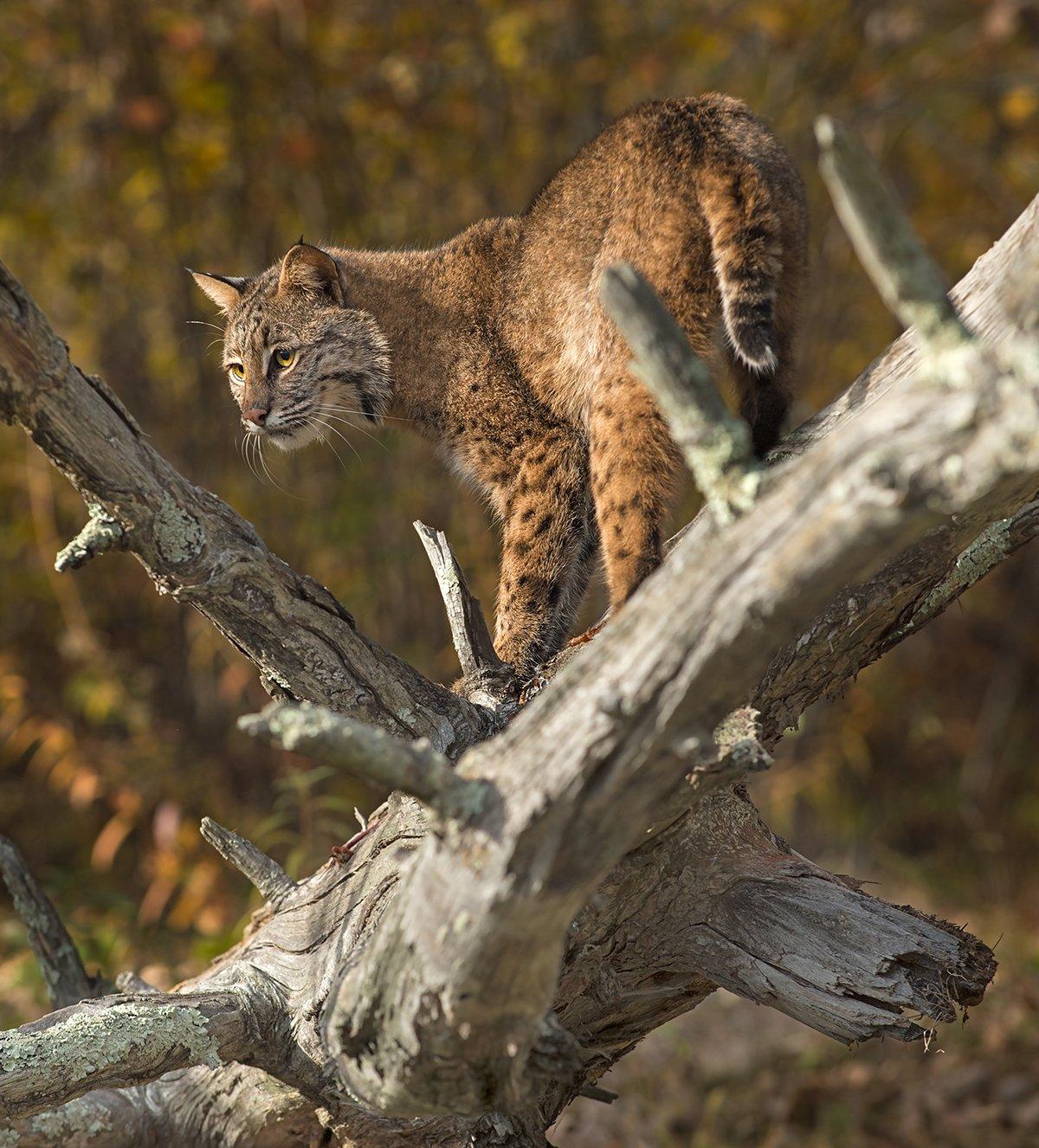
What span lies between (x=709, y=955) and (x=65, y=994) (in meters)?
1.91

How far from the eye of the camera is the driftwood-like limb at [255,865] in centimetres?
308

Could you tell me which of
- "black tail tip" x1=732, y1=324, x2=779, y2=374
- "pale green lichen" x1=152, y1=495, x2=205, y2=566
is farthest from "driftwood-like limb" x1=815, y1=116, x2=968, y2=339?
"pale green lichen" x1=152, y1=495, x2=205, y2=566

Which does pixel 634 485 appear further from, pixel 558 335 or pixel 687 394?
pixel 687 394

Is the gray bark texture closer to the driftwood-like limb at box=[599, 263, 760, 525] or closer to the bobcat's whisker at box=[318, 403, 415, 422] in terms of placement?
the driftwood-like limb at box=[599, 263, 760, 525]

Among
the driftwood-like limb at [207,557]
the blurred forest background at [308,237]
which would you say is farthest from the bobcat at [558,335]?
the blurred forest background at [308,237]

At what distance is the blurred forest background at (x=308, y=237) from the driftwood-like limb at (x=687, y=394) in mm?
4776

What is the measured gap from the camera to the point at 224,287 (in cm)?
438

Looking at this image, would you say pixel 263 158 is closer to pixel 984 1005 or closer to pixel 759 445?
pixel 759 445

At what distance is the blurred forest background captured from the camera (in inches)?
259

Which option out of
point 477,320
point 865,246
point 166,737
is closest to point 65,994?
point 477,320

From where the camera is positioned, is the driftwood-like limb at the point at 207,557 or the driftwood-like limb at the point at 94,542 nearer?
the driftwood-like limb at the point at 207,557

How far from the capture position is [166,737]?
697cm

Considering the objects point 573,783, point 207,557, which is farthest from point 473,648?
point 573,783

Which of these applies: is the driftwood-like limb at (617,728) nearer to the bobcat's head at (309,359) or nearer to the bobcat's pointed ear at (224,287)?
the bobcat's head at (309,359)
